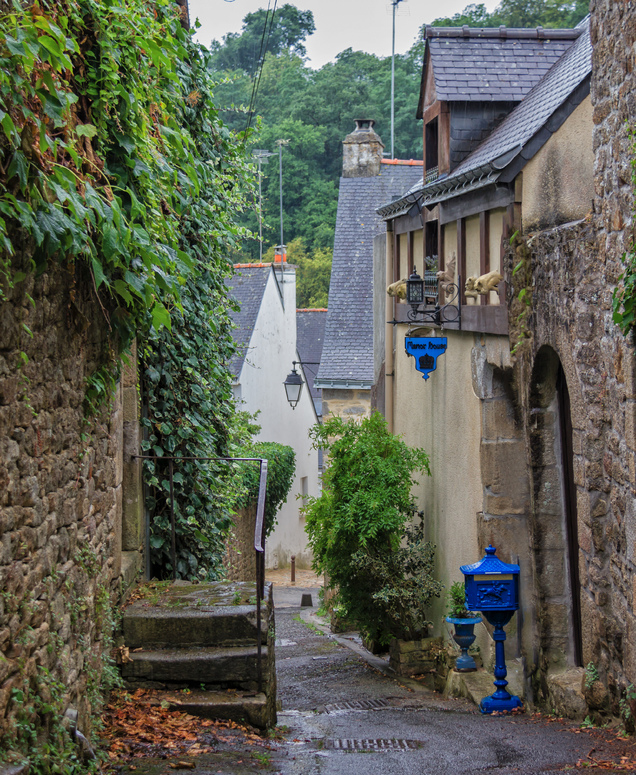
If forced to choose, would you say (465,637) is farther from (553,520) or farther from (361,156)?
(361,156)

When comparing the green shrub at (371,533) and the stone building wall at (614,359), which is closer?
the stone building wall at (614,359)

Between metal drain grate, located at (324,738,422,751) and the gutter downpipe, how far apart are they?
7587 millimetres

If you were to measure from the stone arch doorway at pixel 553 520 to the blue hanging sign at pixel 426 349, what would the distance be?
2562 mm

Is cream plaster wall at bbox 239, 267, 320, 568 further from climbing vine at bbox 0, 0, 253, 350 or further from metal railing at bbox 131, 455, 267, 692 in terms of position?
climbing vine at bbox 0, 0, 253, 350

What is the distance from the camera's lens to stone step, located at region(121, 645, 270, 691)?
5156 mm

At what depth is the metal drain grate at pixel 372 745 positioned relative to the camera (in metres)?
5.30

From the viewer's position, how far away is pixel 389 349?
41.8ft

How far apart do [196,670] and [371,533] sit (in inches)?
160

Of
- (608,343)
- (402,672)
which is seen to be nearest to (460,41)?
(608,343)

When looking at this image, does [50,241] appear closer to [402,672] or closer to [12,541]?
[12,541]

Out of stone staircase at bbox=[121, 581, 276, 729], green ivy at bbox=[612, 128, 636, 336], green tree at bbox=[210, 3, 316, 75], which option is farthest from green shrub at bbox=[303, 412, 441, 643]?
green tree at bbox=[210, 3, 316, 75]

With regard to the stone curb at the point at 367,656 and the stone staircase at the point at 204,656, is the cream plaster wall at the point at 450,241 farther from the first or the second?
the stone staircase at the point at 204,656

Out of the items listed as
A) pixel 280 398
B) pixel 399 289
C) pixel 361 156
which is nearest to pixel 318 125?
pixel 361 156

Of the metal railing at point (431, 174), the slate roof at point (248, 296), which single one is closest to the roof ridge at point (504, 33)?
the metal railing at point (431, 174)
